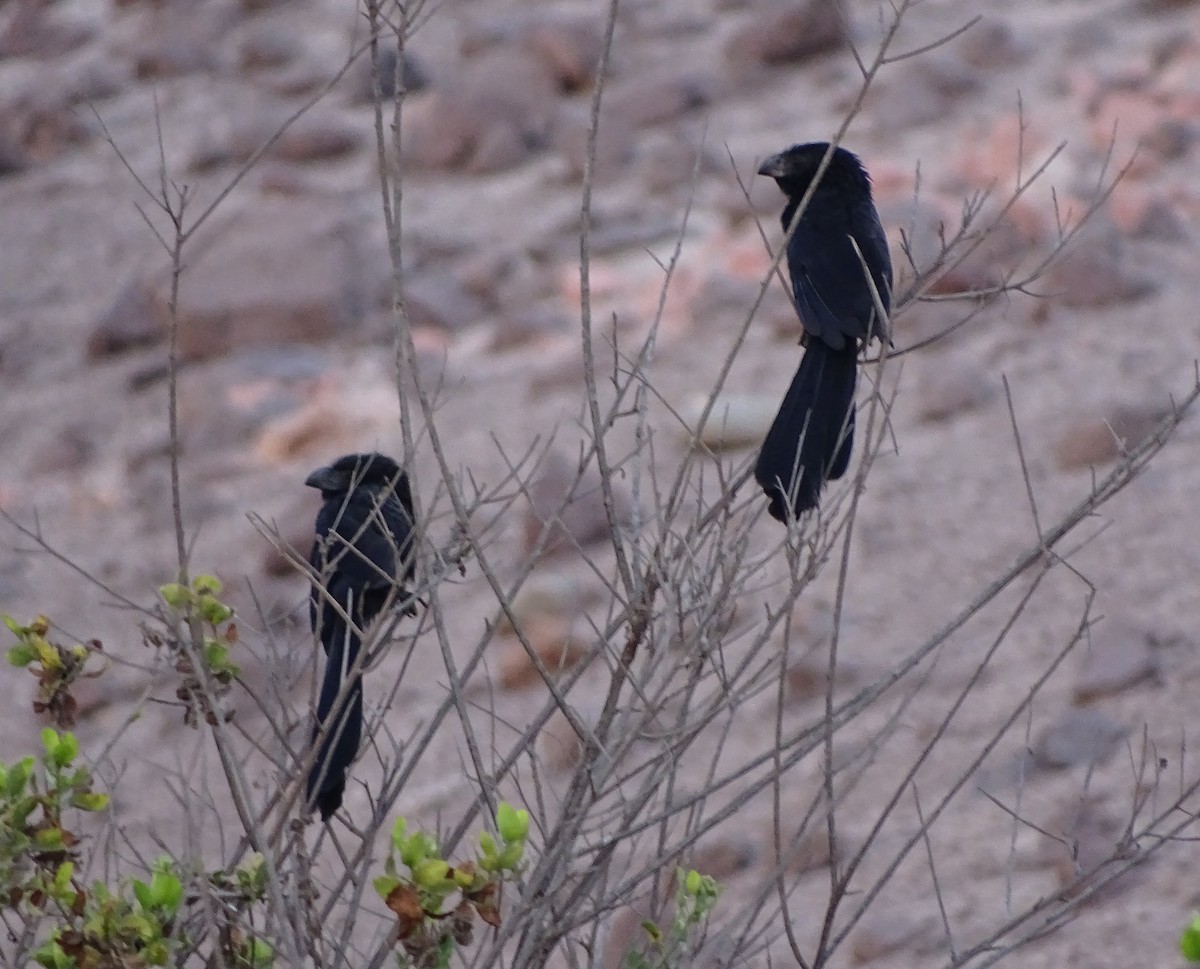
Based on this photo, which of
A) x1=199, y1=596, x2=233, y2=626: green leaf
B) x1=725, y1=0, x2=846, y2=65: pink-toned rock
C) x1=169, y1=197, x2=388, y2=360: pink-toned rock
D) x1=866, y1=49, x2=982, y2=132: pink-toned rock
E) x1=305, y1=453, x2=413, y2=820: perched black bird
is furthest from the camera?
x1=725, y1=0, x2=846, y2=65: pink-toned rock

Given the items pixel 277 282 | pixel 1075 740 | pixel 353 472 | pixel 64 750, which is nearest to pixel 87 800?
pixel 64 750

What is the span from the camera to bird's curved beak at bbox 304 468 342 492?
167 inches

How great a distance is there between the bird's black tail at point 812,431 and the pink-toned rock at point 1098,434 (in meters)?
3.92

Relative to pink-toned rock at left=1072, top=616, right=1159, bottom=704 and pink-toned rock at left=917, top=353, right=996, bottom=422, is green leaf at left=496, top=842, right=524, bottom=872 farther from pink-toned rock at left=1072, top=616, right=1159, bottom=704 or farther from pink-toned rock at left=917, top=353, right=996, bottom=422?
pink-toned rock at left=917, top=353, right=996, bottom=422

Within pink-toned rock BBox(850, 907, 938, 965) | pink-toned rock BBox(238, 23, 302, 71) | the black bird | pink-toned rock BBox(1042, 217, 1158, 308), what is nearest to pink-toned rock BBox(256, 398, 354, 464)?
pink-toned rock BBox(1042, 217, 1158, 308)

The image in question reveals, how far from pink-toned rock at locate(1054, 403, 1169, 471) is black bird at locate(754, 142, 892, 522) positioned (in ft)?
11.3

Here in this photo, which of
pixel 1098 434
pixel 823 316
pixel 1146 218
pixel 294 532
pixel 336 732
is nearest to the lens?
pixel 336 732

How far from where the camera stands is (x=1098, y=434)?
801cm

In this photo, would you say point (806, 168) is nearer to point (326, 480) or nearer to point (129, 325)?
point (326, 480)

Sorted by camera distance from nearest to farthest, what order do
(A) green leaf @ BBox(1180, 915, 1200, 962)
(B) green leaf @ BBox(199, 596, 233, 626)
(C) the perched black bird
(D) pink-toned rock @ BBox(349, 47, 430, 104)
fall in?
(A) green leaf @ BBox(1180, 915, 1200, 962) < (B) green leaf @ BBox(199, 596, 233, 626) < (C) the perched black bird < (D) pink-toned rock @ BBox(349, 47, 430, 104)

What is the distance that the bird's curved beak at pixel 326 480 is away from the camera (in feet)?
13.9

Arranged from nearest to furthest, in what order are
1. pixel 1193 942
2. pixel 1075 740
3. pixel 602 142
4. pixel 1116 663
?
pixel 1193 942 → pixel 1075 740 → pixel 1116 663 → pixel 602 142

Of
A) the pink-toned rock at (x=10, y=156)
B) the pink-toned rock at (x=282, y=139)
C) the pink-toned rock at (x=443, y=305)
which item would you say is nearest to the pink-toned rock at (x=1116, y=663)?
the pink-toned rock at (x=443, y=305)

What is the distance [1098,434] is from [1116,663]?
1.72 metres
